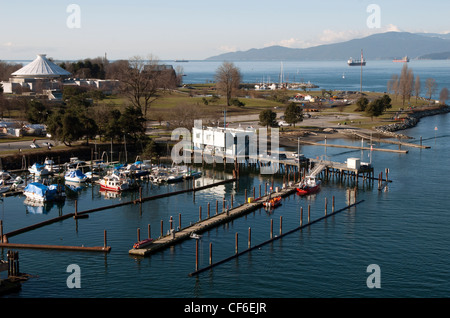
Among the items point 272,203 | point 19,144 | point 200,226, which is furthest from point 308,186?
point 19,144

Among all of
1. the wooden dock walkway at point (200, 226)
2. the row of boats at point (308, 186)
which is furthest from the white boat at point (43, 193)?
the row of boats at point (308, 186)

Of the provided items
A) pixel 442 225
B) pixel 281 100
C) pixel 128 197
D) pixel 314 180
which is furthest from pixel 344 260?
pixel 281 100

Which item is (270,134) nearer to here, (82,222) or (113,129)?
(113,129)

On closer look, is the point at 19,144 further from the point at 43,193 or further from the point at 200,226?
the point at 200,226

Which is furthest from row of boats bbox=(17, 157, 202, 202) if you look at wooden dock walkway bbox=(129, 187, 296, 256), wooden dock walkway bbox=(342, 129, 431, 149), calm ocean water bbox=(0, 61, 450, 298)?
wooden dock walkway bbox=(342, 129, 431, 149)

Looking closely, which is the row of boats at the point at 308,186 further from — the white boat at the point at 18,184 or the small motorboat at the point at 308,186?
the white boat at the point at 18,184

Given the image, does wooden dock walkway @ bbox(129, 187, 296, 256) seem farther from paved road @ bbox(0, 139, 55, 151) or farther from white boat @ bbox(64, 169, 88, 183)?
paved road @ bbox(0, 139, 55, 151)

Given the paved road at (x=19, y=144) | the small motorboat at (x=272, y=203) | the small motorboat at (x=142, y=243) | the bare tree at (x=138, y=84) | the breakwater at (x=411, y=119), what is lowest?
the small motorboat at (x=142, y=243)
